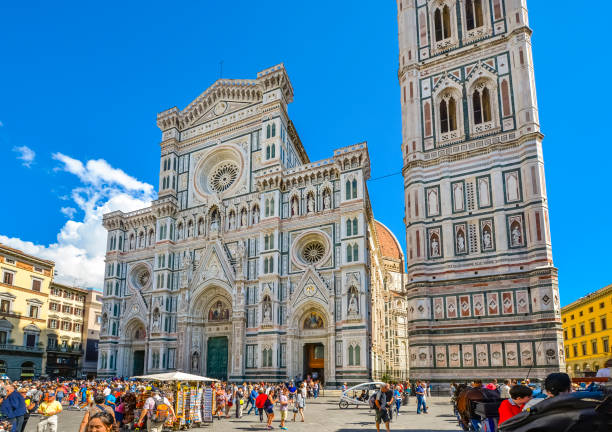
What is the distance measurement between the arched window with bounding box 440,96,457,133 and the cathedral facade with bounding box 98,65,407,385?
19.2 ft

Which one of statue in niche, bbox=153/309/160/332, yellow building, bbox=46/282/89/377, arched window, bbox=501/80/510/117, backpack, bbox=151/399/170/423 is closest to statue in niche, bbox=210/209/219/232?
statue in niche, bbox=153/309/160/332

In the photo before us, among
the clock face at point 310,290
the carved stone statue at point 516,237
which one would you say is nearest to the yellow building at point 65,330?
the clock face at point 310,290

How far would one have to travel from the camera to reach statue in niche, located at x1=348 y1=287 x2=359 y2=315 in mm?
33125

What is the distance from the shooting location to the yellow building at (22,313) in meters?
46.8

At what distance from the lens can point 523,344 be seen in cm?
2831

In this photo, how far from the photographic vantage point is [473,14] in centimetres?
3638

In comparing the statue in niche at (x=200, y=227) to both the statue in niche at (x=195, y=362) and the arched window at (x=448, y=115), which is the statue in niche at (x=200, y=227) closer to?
the statue in niche at (x=195, y=362)

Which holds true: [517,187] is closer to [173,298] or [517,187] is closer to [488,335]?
[488,335]

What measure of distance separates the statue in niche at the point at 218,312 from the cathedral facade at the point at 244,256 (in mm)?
92

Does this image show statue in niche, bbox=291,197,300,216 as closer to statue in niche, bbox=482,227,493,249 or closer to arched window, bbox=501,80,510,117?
statue in niche, bbox=482,227,493,249

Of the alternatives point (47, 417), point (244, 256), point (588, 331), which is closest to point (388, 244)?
point (588, 331)

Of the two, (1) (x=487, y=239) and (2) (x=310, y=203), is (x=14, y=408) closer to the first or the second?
(1) (x=487, y=239)

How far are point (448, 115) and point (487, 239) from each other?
9.69 meters

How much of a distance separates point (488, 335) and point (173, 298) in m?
25.4
